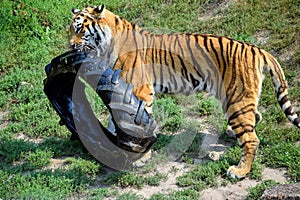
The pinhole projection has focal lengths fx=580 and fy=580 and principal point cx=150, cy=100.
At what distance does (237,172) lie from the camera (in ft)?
19.6

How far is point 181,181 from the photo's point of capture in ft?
19.6

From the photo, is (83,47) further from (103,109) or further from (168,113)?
(168,113)

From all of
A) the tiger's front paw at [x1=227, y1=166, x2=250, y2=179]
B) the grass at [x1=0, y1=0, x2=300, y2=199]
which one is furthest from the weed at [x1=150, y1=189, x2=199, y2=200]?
the tiger's front paw at [x1=227, y1=166, x2=250, y2=179]

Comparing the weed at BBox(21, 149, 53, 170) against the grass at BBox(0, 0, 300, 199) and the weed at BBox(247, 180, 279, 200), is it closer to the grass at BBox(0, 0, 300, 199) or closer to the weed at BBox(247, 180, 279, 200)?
the grass at BBox(0, 0, 300, 199)

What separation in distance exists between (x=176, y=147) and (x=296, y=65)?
251 centimetres

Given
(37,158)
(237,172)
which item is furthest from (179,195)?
(37,158)

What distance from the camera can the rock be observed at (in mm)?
4980

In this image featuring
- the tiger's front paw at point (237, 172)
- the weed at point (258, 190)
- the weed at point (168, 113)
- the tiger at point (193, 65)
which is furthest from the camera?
the weed at point (168, 113)

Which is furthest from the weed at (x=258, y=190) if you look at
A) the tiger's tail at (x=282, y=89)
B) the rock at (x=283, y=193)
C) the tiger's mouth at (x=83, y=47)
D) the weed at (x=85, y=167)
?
the tiger's mouth at (x=83, y=47)

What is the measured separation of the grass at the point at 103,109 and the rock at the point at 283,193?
473 mm

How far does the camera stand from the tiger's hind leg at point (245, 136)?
602 cm

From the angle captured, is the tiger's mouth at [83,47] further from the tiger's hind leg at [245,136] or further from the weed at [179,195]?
the weed at [179,195]

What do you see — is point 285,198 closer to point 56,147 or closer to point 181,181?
point 181,181

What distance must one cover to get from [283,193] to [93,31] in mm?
2971
